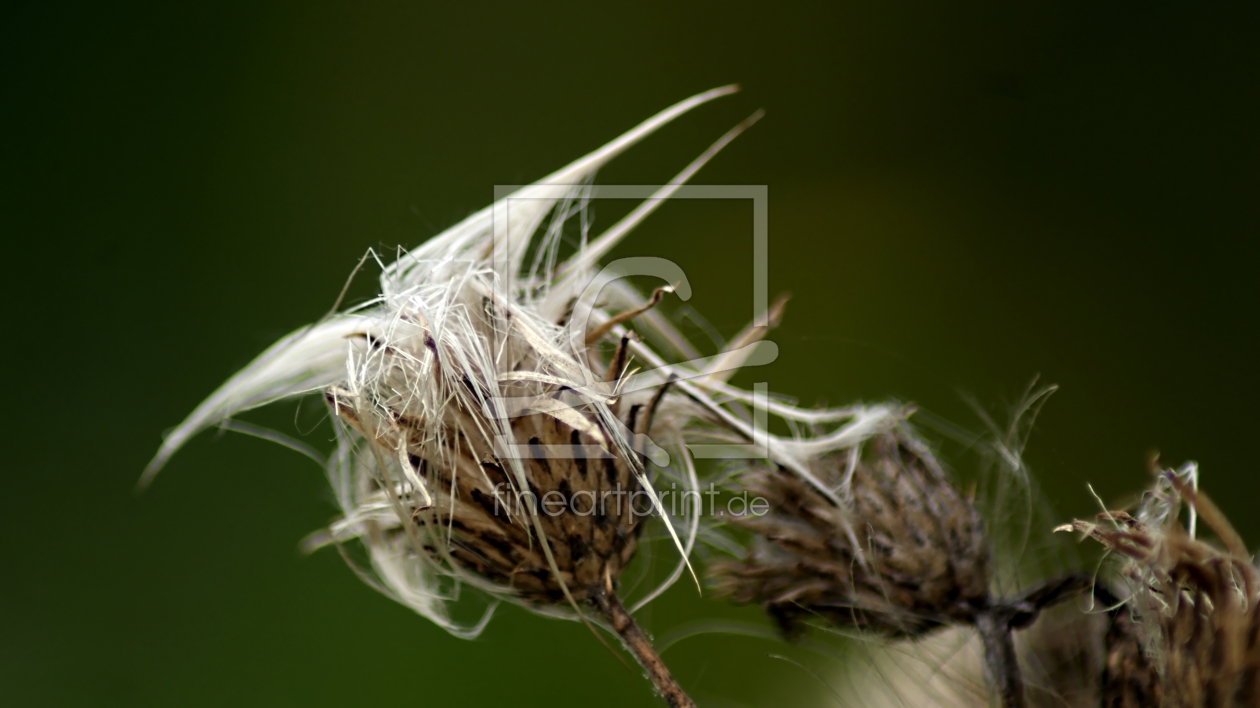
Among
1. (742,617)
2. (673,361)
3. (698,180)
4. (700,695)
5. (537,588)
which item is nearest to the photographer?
(537,588)

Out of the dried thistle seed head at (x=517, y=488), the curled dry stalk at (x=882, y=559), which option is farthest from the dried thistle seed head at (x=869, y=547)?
the dried thistle seed head at (x=517, y=488)

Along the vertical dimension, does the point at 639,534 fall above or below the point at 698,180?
below

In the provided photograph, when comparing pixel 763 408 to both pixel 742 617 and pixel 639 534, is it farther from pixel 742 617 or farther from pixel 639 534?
pixel 742 617

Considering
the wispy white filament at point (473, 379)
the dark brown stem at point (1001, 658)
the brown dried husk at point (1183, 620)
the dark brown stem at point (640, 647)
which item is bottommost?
the dark brown stem at point (1001, 658)

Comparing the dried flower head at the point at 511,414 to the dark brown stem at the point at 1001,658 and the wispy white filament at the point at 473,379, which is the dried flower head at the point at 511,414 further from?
the dark brown stem at the point at 1001,658

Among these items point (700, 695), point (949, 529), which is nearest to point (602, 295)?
point (949, 529)

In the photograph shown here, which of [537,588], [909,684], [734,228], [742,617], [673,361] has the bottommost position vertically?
[742,617]

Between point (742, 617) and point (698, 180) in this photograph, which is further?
point (698, 180)
